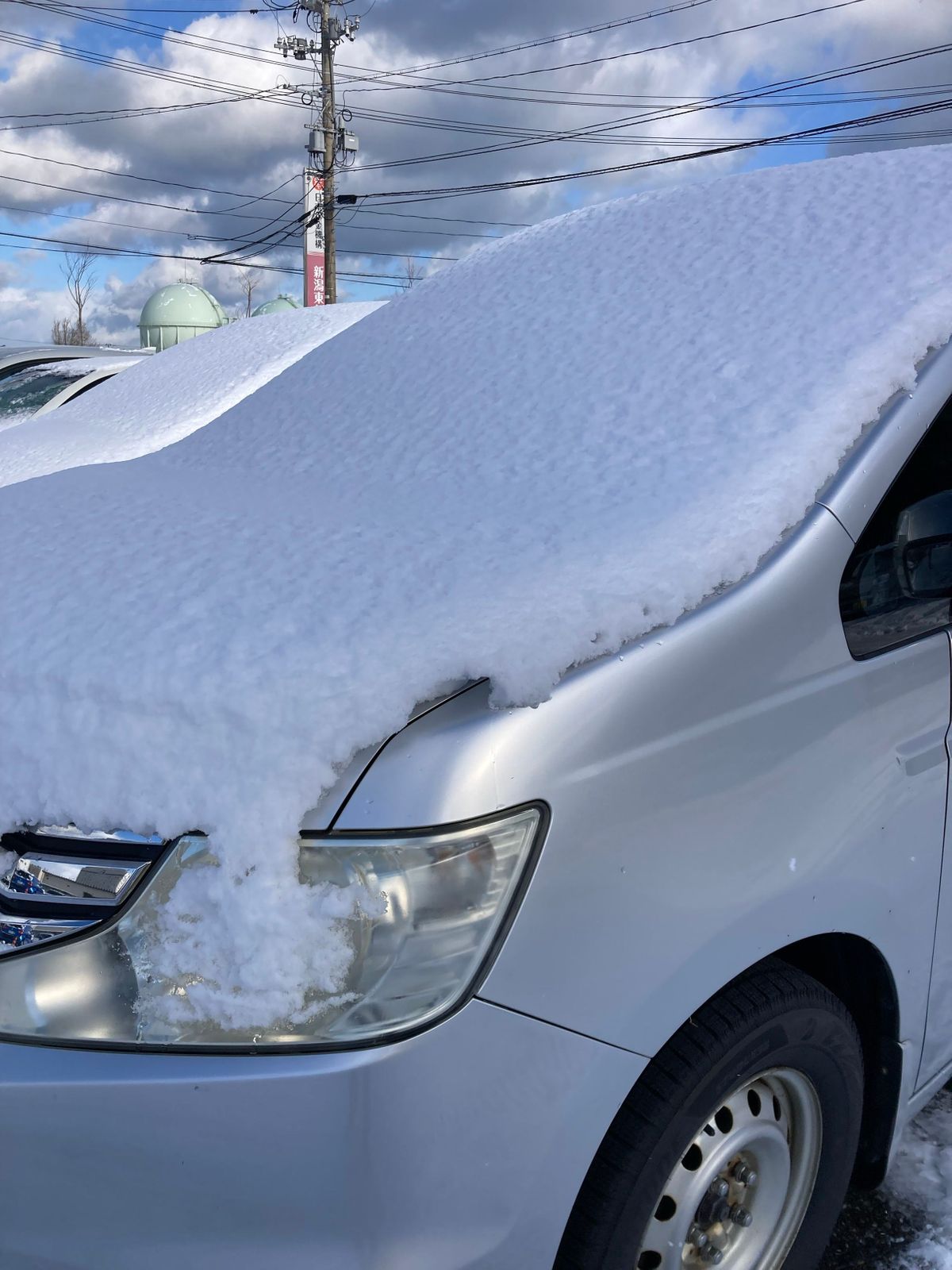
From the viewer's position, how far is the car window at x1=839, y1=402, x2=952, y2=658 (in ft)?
4.95

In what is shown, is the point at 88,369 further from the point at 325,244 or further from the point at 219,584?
the point at 325,244

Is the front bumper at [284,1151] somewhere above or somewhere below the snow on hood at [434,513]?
below

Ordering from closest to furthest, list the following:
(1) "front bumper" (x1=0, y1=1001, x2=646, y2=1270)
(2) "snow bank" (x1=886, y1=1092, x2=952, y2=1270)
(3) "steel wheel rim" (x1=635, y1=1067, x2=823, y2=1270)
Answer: (1) "front bumper" (x1=0, y1=1001, x2=646, y2=1270) → (3) "steel wheel rim" (x1=635, y1=1067, x2=823, y2=1270) → (2) "snow bank" (x1=886, y1=1092, x2=952, y2=1270)

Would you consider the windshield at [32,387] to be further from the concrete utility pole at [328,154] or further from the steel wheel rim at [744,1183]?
the concrete utility pole at [328,154]

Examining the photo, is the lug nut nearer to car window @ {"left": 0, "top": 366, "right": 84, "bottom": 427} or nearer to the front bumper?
the front bumper

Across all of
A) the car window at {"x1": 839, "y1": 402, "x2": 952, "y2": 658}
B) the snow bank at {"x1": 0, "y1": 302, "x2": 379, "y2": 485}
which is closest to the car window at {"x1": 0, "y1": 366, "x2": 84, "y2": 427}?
the snow bank at {"x1": 0, "y1": 302, "x2": 379, "y2": 485}

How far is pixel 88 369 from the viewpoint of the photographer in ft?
19.2

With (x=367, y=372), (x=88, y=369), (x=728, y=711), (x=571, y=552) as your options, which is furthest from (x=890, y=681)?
(x=88, y=369)

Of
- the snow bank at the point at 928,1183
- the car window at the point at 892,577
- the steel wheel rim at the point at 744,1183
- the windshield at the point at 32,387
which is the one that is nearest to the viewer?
the steel wheel rim at the point at 744,1183

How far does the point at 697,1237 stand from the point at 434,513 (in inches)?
45.7

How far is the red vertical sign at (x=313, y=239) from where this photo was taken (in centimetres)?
2641

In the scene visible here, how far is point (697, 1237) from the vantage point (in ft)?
4.89

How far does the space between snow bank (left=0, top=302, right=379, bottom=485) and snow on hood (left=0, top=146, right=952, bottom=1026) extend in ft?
4.07

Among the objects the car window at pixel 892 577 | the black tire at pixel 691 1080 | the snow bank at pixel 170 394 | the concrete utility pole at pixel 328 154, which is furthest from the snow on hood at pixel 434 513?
the concrete utility pole at pixel 328 154
